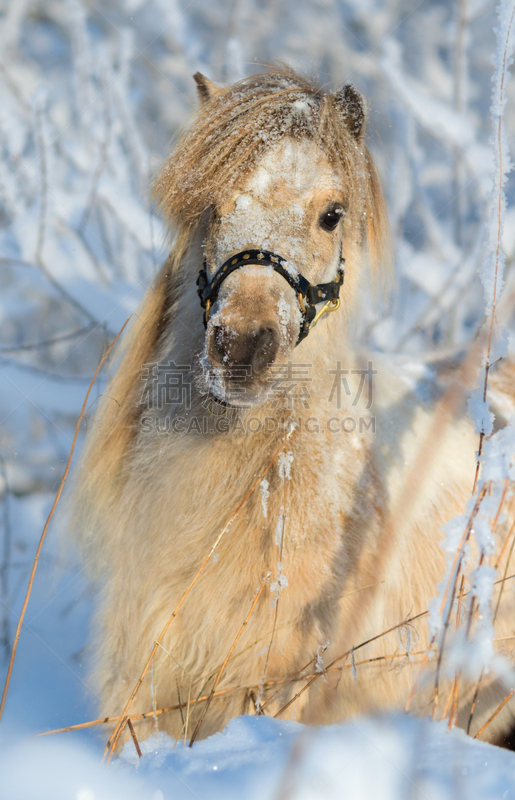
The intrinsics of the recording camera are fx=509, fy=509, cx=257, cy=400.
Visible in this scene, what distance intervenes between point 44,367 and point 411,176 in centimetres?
410

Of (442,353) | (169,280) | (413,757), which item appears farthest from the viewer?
(442,353)

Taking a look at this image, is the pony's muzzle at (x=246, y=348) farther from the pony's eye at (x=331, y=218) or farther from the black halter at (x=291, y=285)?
the pony's eye at (x=331, y=218)

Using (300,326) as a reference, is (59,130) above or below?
above

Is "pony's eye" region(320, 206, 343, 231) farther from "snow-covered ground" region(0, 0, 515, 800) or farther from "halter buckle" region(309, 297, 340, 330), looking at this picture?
"snow-covered ground" region(0, 0, 515, 800)

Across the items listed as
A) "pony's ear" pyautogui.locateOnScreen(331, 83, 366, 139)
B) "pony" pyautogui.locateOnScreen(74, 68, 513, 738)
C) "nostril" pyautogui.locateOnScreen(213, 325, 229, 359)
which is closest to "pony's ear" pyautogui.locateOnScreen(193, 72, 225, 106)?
"pony" pyautogui.locateOnScreen(74, 68, 513, 738)

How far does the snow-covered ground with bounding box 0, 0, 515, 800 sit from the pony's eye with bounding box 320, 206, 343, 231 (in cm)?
113

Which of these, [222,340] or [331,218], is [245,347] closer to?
[222,340]

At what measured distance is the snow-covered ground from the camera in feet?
12.0

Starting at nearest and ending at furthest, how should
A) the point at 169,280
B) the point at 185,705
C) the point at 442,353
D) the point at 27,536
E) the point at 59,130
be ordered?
the point at 185,705 → the point at 169,280 → the point at 442,353 → the point at 27,536 → the point at 59,130

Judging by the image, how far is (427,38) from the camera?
17.6ft

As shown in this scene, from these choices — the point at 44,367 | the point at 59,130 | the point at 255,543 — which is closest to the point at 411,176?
the point at 59,130

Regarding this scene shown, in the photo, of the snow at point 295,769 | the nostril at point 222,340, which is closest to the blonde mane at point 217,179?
the nostril at point 222,340

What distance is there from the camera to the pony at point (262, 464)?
1632mm

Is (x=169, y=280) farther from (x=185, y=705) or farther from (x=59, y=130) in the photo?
(x=59, y=130)
